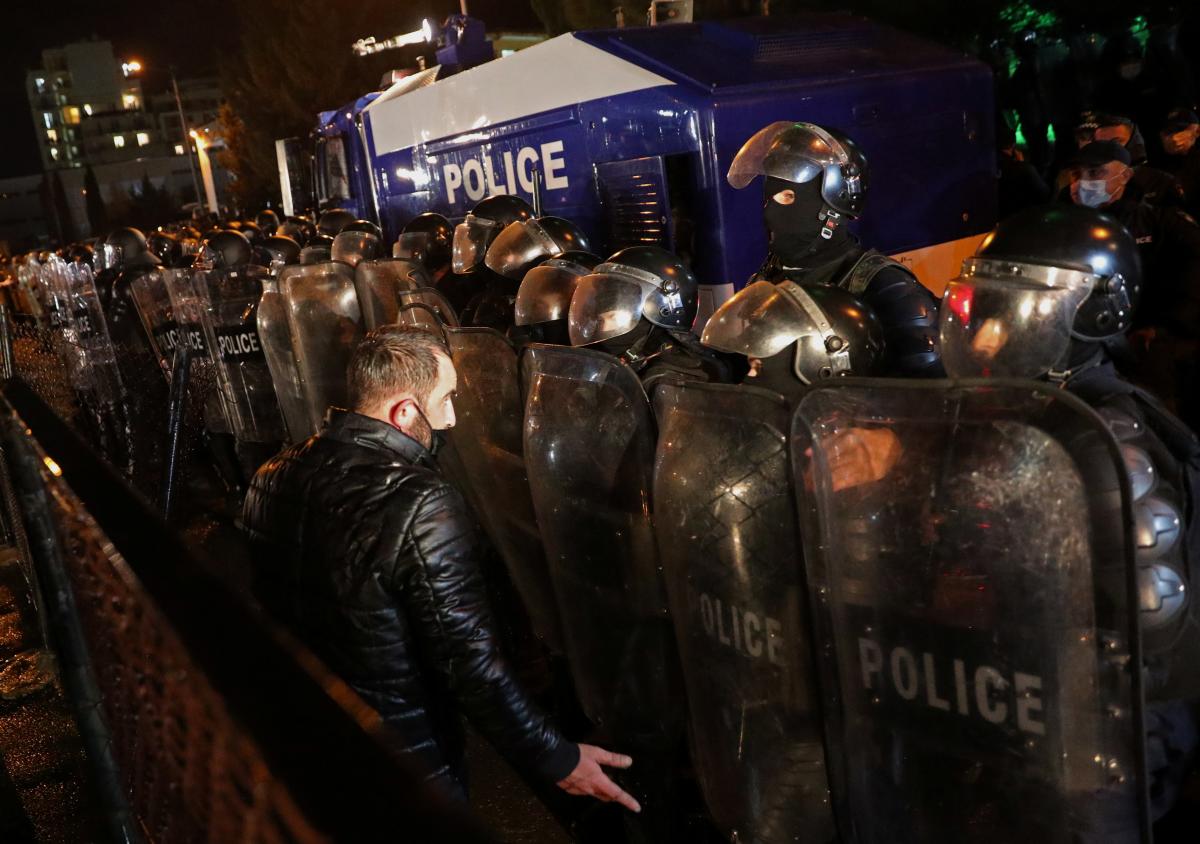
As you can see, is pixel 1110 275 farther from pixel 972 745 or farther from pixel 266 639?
pixel 266 639

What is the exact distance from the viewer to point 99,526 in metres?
1.76

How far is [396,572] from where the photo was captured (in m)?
2.46

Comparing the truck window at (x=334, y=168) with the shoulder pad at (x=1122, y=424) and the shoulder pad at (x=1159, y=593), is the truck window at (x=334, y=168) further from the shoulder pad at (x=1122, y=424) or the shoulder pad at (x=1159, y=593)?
the shoulder pad at (x=1159, y=593)

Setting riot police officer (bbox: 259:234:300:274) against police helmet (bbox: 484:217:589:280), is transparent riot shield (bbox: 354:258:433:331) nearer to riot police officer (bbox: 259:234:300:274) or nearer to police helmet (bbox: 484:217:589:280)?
police helmet (bbox: 484:217:589:280)

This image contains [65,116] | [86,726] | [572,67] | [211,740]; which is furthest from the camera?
[65,116]

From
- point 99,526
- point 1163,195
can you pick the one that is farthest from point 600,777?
point 1163,195

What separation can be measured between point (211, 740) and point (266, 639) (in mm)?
240

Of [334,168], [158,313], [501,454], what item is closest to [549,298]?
[501,454]

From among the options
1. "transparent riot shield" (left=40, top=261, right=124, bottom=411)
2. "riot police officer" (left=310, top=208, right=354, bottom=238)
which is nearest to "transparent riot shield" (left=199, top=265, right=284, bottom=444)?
"transparent riot shield" (left=40, top=261, right=124, bottom=411)

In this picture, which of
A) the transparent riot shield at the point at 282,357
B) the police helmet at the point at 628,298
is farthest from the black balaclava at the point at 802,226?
the transparent riot shield at the point at 282,357

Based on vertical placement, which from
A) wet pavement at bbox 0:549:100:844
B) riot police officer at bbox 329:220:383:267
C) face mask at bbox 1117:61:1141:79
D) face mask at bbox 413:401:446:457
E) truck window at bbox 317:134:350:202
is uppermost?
truck window at bbox 317:134:350:202

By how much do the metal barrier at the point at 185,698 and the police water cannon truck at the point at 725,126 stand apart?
4251 millimetres

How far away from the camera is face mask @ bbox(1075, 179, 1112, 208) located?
207 inches

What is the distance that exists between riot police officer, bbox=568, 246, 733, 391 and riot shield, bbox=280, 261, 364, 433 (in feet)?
9.52
